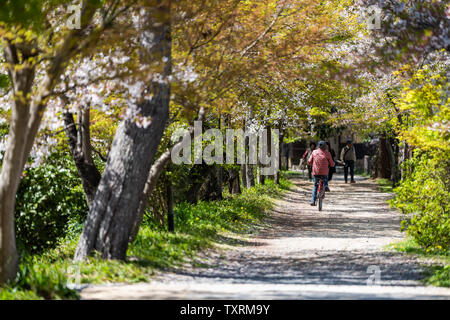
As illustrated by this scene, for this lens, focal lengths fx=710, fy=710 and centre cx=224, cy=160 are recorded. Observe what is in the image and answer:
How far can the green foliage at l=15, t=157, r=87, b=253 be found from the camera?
11.8 m

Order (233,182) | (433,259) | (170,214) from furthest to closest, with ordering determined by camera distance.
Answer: (233,182), (170,214), (433,259)

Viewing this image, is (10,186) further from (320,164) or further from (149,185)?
(320,164)

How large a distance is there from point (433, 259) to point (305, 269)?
2110 mm

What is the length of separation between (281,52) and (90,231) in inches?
182

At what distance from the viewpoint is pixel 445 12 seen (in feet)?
37.3

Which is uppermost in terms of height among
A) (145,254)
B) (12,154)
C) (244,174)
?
(12,154)

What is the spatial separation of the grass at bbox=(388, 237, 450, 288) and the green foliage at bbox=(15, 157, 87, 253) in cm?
596

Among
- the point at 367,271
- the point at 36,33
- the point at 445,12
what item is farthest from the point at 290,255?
the point at 36,33

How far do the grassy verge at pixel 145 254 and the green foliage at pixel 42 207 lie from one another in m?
0.34

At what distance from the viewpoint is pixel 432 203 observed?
39.7ft

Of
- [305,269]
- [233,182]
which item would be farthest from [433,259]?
[233,182]

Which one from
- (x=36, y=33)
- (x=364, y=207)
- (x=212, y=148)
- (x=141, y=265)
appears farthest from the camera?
(x=364, y=207)

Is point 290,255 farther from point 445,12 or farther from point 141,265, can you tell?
point 445,12

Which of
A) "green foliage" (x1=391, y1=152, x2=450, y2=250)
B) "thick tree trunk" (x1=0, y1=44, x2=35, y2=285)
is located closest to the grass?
"green foliage" (x1=391, y1=152, x2=450, y2=250)
